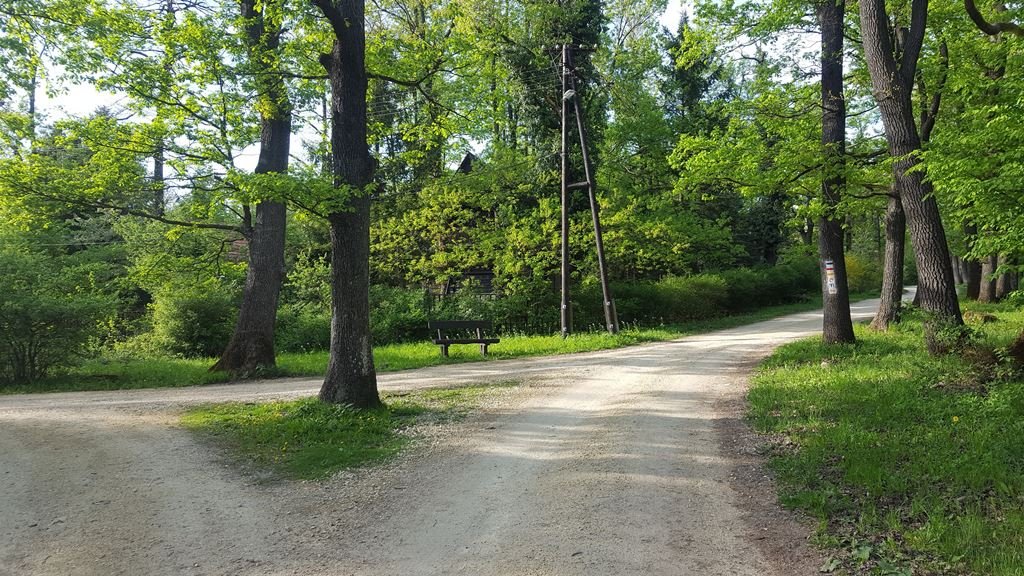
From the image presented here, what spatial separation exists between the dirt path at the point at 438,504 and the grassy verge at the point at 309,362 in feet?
14.9

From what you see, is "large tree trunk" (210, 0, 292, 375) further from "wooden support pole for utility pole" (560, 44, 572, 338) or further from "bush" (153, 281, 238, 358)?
"wooden support pole for utility pole" (560, 44, 572, 338)

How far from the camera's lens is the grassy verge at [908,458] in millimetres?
3686

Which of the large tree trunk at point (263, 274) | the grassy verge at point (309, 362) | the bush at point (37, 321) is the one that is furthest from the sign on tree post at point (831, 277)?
the bush at point (37, 321)

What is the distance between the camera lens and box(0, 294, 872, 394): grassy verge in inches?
480

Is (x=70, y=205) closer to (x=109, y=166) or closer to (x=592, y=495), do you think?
(x=109, y=166)

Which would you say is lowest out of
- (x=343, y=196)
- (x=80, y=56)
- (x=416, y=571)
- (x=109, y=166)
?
(x=416, y=571)

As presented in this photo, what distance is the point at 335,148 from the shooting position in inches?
317

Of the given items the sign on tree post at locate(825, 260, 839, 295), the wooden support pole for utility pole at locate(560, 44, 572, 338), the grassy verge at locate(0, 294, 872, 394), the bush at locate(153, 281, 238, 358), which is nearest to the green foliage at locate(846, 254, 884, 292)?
the grassy verge at locate(0, 294, 872, 394)

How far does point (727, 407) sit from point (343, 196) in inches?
231

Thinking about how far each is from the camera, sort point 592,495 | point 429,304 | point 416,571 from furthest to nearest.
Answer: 1. point 429,304
2. point 592,495
3. point 416,571

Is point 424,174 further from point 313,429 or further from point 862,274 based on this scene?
point 862,274

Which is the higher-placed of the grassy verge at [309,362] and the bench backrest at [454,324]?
the bench backrest at [454,324]

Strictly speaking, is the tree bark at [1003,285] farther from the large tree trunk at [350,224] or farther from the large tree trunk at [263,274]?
the large tree trunk at [263,274]

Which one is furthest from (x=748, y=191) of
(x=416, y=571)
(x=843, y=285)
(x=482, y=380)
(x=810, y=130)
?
(x=416, y=571)
